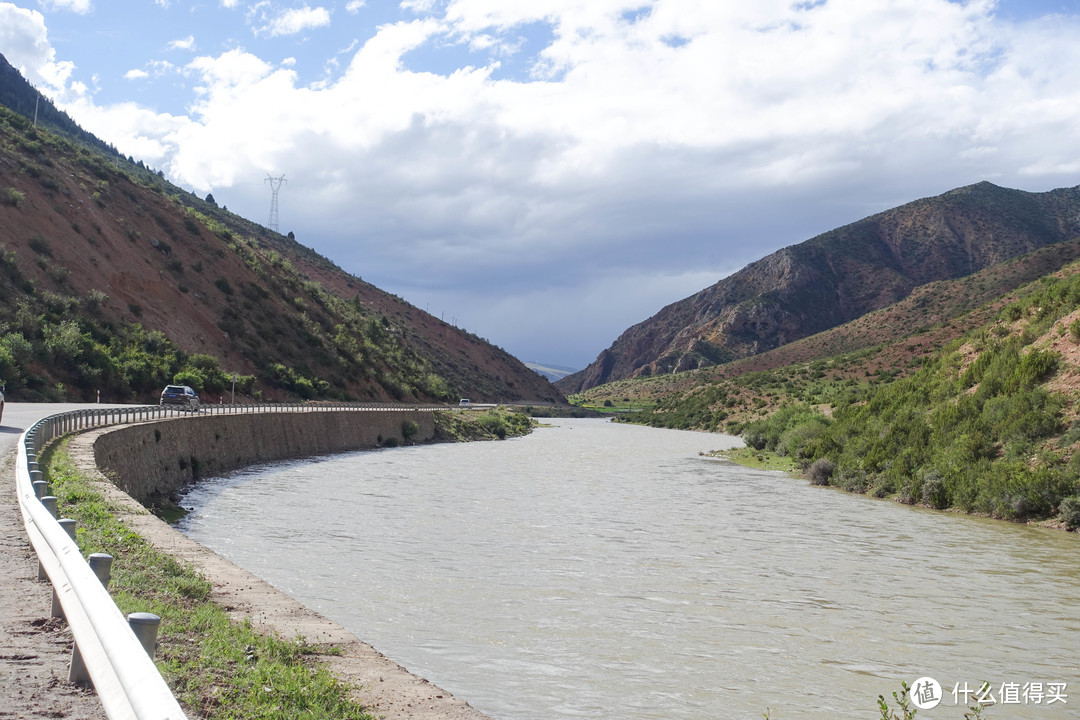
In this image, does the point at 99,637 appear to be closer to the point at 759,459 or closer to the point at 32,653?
the point at 32,653

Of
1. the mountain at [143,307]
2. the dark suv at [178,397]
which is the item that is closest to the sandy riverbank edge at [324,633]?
the dark suv at [178,397]

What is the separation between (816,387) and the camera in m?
72.8

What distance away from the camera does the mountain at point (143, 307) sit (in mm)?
49906

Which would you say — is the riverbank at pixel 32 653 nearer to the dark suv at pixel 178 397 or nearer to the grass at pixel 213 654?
the grass at pixel 213 654

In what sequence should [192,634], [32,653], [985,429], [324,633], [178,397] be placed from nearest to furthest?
1. [32,653]
2. [192,634]
3. [324,633]
4. [985,429]
5. [178,397]

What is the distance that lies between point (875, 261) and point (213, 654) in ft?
513

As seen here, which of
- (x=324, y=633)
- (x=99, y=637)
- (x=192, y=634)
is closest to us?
(x=99, y=637)

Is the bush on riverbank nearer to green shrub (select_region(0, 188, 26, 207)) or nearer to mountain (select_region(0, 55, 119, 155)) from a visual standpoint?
green shrub (select_region(0, 188, 26, 207))

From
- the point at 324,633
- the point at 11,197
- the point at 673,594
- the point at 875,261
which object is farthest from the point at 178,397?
the point at 875,261

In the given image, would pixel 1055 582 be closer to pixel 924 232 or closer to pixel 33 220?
pixel 33 220

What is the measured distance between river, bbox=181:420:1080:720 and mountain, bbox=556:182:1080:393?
124057 mm

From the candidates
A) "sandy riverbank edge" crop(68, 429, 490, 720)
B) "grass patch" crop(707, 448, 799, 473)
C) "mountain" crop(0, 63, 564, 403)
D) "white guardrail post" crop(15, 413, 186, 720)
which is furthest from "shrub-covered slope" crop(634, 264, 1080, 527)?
"mountain" crop(0, 63, 564, 403)

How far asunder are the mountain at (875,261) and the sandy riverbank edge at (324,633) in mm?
139013

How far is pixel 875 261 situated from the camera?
150750 mm
